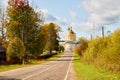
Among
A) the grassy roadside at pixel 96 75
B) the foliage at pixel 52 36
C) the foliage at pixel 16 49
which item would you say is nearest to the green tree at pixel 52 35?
the foliage at pixel 52 36

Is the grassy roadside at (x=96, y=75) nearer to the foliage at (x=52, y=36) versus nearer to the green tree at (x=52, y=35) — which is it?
the foliage at (x=52, y=36)

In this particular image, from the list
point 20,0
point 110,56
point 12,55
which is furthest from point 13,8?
point 110,56

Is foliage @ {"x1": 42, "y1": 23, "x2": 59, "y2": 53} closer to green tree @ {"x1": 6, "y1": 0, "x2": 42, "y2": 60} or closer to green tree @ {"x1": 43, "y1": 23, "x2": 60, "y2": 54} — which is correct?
green tree @ {"x1": 43, "y1": 23, "x2": 60, "y2": 54}

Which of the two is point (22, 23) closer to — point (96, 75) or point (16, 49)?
point (16, 49)

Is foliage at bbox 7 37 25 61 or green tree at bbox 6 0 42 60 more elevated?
green tree at bbox 6 0 42 60

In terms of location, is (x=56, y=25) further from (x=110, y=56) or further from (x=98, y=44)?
(x=110, y=56)

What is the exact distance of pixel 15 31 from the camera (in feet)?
253

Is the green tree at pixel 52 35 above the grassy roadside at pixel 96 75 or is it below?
above

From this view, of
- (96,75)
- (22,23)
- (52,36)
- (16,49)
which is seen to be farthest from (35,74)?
(52,36)

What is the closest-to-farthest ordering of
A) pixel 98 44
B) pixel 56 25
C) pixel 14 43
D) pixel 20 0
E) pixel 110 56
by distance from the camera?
pixel 110 56 → pixel 98 44 → pixel 14 43 → pixel 20 0 → pixel 56 25

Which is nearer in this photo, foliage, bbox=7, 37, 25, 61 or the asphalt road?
the asphalt road

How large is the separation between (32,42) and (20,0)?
1067 cm

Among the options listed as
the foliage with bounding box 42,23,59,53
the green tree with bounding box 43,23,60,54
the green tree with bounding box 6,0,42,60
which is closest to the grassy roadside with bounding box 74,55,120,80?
the green tree with bounding box 6,0,42,60

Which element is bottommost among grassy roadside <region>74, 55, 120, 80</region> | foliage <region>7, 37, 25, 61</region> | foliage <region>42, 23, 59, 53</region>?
grassy roadside <region>74, 55, 120, 80</region>
